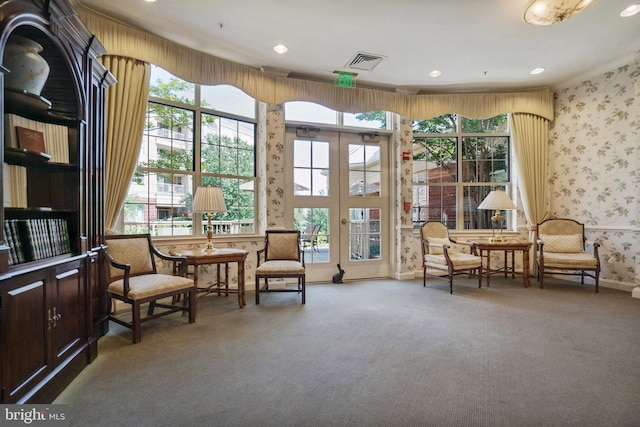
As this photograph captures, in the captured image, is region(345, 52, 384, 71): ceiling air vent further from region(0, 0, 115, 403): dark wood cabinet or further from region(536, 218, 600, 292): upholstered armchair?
region(536, 218, 600, 292): upholstered armchair

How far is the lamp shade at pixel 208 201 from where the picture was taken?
3.27 metres

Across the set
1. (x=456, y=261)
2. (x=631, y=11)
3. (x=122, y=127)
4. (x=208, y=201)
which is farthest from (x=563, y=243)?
(x=122, y=127)

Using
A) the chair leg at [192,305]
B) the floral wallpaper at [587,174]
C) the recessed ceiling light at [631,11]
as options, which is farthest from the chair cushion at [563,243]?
the chair leg at [192,305]

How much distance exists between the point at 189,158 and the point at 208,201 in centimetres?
80

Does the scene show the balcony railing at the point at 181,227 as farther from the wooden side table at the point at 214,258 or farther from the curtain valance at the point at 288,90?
the curtain valance at the point at 288,90

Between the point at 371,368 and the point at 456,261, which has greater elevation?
the point at 456,261

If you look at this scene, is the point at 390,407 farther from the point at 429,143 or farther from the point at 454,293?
the point at 429,143

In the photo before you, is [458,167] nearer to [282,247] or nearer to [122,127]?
[282,247]


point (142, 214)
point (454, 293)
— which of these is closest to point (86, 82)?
point (142, 214)

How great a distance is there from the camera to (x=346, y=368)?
80.0 inches

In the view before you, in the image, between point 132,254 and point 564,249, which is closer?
point 132,254

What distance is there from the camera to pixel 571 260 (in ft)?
13.2

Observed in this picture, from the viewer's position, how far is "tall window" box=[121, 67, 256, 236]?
3.44 metres

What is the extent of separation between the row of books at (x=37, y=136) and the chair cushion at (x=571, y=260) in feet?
17.3
